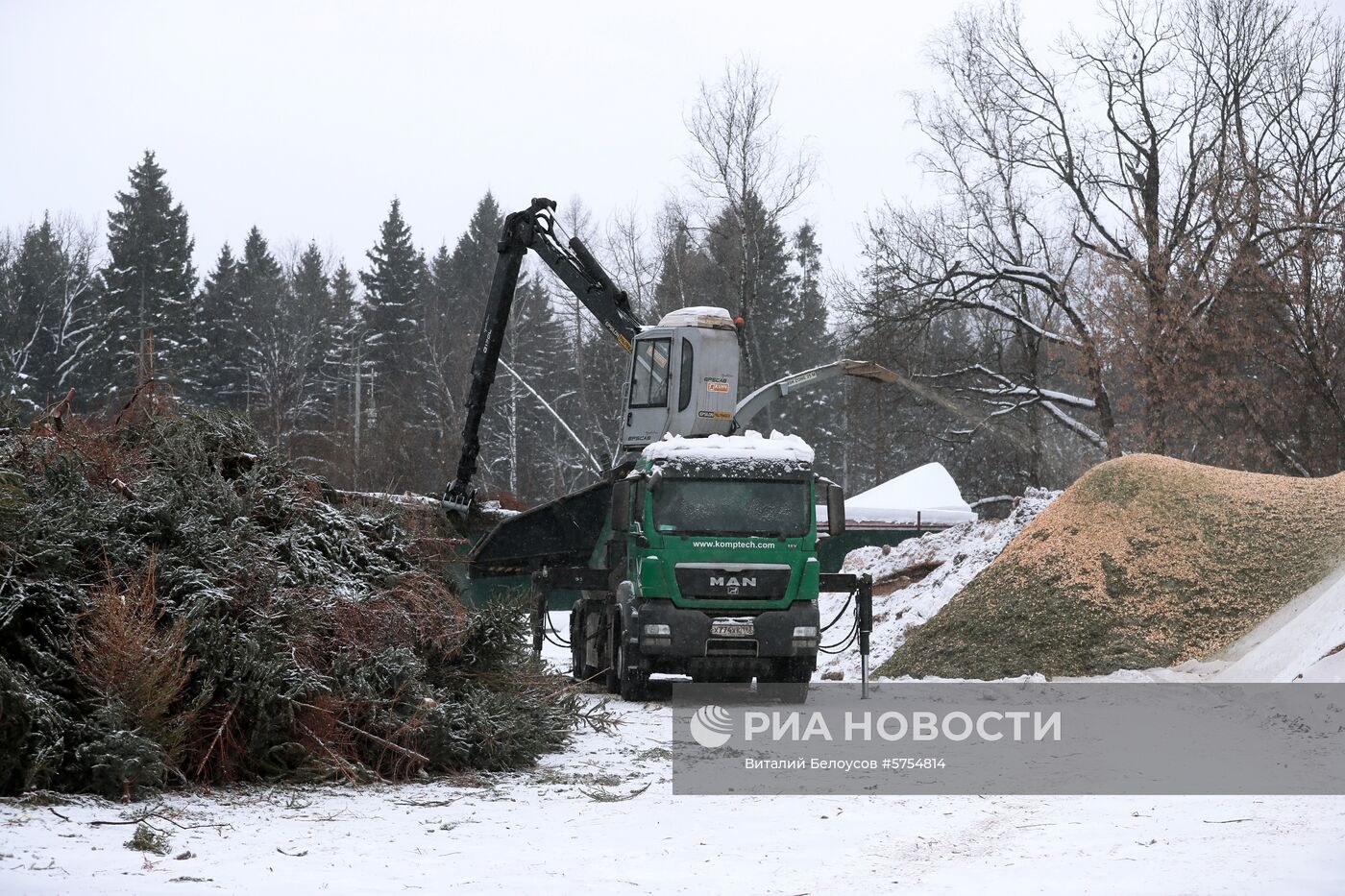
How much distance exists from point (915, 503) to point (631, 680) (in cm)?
1961

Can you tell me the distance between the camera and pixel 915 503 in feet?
105

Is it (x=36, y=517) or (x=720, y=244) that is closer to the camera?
(x=36, y=517)

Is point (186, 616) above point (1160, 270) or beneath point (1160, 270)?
beneath

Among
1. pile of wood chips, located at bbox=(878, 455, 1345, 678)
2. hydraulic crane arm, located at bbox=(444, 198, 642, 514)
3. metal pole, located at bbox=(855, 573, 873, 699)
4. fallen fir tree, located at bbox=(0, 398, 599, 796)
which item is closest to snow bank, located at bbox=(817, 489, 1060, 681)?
pile of wood chips, located at bbox=(878, 455, 1345, 678)

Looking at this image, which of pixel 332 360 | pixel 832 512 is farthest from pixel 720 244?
pixel 832 512

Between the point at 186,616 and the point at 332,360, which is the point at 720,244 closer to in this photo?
the point at 332,360

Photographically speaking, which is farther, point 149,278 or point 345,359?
point 345,359

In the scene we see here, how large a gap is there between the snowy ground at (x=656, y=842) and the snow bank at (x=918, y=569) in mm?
8636

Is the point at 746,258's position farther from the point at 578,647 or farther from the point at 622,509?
the point at 622,509

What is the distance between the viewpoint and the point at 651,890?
19.7ft

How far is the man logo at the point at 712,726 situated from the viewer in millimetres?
11102

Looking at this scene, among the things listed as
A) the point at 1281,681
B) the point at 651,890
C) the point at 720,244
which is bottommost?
the point at 651,890

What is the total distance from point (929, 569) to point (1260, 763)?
44.8 ft

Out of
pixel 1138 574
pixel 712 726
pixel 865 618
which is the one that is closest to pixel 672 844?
pixel 712 726
